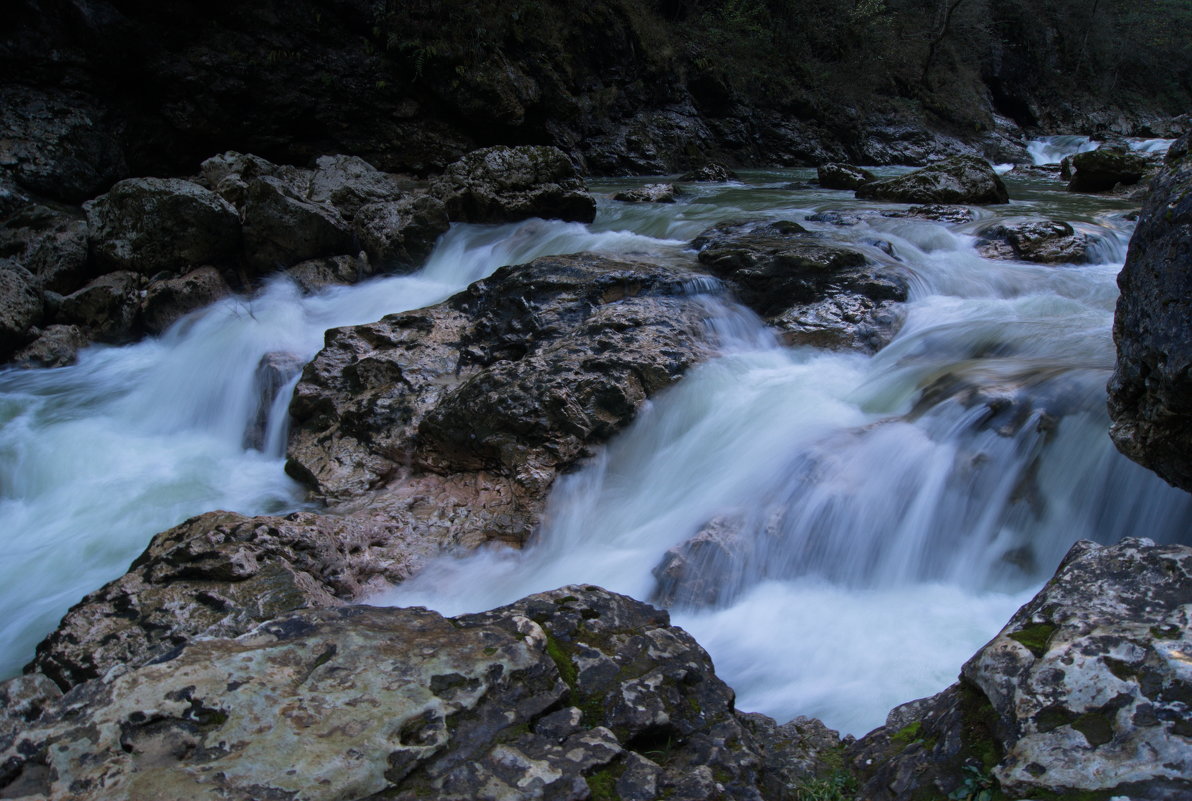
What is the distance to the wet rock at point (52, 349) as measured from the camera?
8.55 m

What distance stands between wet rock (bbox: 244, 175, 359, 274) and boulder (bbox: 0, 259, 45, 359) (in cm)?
240

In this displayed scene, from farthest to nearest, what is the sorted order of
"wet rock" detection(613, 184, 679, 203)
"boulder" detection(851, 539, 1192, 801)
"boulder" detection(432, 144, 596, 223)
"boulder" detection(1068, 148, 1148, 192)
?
1. "boulder" detection(1068, 148, 1148, 192)
2. "wet rock" detection(613, 184, 679, 203)
3. "boulder" detection(432, 144, 596, 223)
4. "boulder" detection(851, 539, 1192, 801)

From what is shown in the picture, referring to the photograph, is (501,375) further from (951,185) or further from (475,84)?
(475,84)

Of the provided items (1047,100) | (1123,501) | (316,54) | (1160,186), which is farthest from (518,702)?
(1047,100)

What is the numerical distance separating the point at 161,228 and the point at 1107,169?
15276 millimetres

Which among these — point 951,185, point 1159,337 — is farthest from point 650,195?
point 1159,337

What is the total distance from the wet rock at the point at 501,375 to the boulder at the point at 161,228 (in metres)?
3.89

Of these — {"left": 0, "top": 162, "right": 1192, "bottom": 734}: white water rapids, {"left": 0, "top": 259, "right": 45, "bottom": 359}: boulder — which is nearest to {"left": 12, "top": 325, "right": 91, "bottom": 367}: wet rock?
{"left": 0, "top": 259, "right": 45, "bottom": 359}: boulder

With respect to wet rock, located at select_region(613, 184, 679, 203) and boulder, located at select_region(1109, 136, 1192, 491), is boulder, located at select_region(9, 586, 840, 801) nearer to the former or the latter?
boulder, located at select_region(1109, 136, 1192, 491)

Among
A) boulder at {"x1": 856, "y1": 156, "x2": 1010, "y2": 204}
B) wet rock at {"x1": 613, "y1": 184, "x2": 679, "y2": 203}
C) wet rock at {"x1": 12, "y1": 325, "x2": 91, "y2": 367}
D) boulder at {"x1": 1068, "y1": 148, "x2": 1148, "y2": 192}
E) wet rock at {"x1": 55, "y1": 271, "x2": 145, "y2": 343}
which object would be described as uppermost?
boulder at {"x1": 1068, "y1": 148, "x2": 1148, "y2": 192}

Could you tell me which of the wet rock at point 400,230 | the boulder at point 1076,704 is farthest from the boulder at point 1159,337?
the wet rock at point 400,230

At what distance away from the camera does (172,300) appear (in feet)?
30.3

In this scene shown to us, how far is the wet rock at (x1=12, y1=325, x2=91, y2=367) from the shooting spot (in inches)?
336

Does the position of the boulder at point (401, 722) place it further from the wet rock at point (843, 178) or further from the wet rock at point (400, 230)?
the wet rock at point (843, 178)
